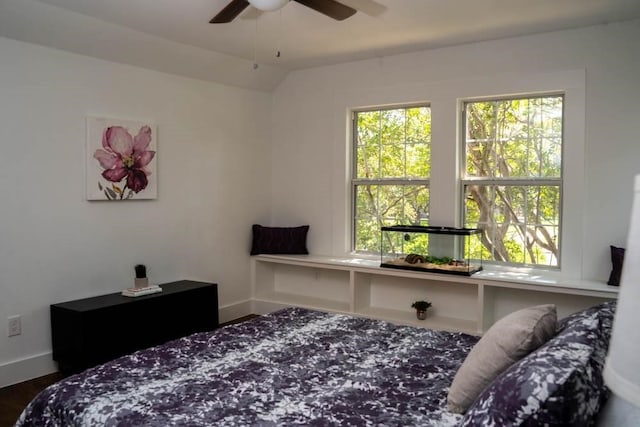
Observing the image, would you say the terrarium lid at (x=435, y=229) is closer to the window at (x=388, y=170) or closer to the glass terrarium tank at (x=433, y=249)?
the glass terrarium tank at (x=433, y=249)

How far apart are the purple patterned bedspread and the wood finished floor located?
1233 mm

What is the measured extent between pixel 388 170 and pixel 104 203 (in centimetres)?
255

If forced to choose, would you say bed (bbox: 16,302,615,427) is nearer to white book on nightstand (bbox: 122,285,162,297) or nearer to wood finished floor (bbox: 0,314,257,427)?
wood finished floor (bbox: 0,314,257,427)

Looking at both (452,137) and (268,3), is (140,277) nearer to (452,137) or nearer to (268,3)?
(268,3)

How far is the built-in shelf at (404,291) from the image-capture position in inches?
150

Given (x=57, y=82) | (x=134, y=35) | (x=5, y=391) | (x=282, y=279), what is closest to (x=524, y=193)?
(x=282, y=279)

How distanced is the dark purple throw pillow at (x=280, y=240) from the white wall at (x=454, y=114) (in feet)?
0.48

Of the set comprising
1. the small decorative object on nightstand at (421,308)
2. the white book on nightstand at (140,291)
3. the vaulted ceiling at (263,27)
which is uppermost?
the vaulted ceiling at (263,27)

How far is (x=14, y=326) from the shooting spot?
343 cm

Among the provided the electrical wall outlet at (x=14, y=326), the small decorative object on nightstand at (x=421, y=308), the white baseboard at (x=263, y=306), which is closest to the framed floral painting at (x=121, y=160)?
the electrical wall outlet at (x=14, y=326)

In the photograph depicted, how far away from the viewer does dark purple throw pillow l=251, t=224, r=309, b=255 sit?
5.15 meters

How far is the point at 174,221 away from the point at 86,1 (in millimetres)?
1949

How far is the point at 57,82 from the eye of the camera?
11.9ft

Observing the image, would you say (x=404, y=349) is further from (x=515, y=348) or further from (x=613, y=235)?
(x=613, y=235)
